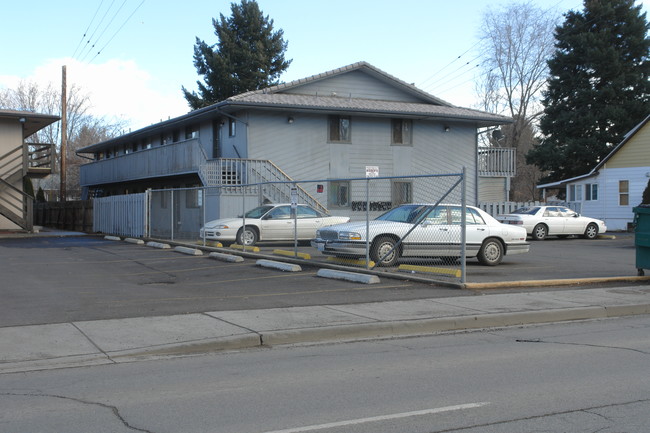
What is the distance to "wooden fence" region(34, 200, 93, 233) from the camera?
3662 cm

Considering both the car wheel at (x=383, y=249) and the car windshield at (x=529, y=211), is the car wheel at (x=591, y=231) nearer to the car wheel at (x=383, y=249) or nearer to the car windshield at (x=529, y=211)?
the car windshield at (x=529, y=211)

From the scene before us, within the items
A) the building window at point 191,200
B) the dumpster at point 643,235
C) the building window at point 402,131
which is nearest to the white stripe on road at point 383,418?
the dumpster at point 643,235

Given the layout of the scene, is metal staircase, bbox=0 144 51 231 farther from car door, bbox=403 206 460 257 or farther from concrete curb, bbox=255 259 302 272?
car door, bbox=403 206 460 257

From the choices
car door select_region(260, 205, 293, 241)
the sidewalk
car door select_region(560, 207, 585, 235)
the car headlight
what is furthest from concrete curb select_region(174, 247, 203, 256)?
car door select_region(560, 207, 585, 235)

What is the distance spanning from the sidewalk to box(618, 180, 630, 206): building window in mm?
27657

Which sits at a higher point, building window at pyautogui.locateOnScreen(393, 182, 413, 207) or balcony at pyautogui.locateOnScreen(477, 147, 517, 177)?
balcony at pyautogui.locateOnScreen(477, 147, 517, 177)

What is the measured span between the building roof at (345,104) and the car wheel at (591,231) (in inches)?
282

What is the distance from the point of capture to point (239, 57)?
53594 mm

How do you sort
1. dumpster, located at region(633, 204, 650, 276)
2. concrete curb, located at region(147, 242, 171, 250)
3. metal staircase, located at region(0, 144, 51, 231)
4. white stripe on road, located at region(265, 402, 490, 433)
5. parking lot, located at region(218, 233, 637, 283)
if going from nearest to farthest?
white stripe on road, located at region(265, 402, 490, 433)
dumpster, located at region(633, 204, 650, 276)
parking lot, located at region(218, 233, 637, 283)
concrete curb, located at region(147, 242, 171, 250)
metal staircase, located at region(0, 144, 51, 231)

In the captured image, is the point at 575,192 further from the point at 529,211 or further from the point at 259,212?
the point at 259,212

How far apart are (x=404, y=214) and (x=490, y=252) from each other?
292 centimetres

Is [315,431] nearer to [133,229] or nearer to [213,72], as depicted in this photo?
[133,229]

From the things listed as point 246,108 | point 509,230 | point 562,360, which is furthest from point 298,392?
point 246,108

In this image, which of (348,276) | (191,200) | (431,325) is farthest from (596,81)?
(431,325)
